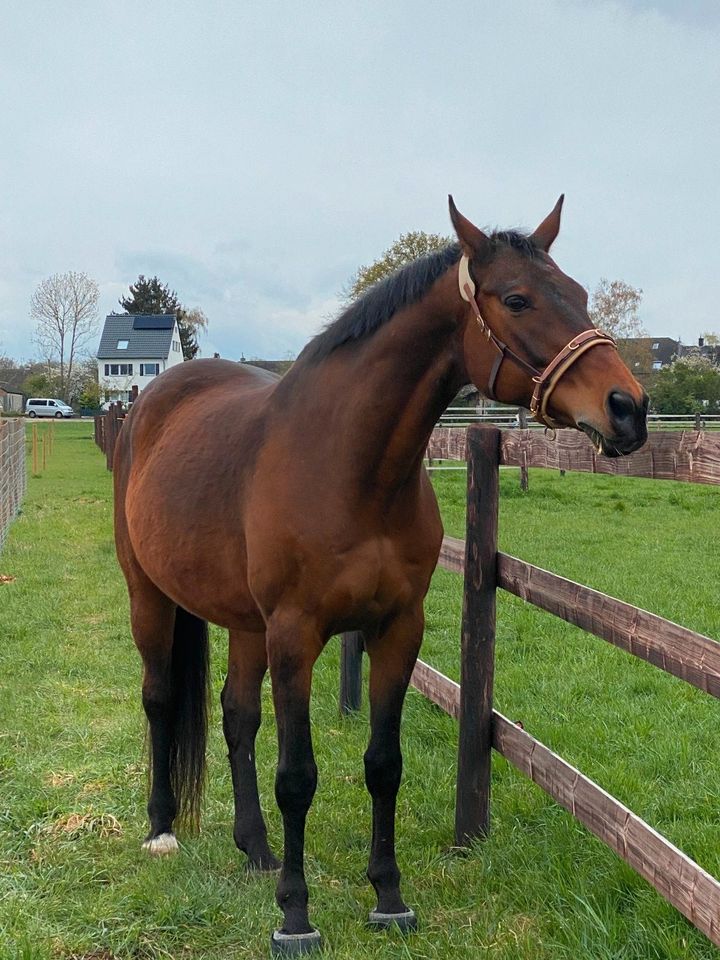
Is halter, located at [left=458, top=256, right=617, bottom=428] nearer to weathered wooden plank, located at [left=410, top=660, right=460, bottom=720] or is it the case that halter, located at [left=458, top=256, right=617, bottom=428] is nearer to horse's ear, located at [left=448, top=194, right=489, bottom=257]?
horse's ear, located at [left=448, top=194, right=489, bottom=257]

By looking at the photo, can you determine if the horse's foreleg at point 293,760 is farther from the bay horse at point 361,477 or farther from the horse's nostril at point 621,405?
the horse's nostril at point 621,405

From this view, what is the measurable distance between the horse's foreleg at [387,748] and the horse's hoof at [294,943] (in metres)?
0.24

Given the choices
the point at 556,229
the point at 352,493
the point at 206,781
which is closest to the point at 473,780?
the point at 206,781

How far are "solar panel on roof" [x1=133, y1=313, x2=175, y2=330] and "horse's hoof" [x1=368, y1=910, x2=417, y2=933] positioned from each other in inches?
2646

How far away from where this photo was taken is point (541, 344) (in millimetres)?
2273

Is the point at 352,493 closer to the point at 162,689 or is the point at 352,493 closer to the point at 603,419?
the point at 603,419

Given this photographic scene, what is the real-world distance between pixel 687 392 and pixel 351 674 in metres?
42.2

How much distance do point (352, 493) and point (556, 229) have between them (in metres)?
1.03

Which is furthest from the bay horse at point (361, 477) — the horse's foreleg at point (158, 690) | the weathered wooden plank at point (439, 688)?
the weathered wooden plank at point (439, 688)

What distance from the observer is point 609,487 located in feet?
50.4

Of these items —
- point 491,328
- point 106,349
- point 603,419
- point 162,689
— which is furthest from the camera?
point 106,349

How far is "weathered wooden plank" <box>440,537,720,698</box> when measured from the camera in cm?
218

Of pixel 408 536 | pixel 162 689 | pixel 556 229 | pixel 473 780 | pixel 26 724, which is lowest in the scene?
pixel 26 724

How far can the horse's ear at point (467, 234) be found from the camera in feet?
7.78
